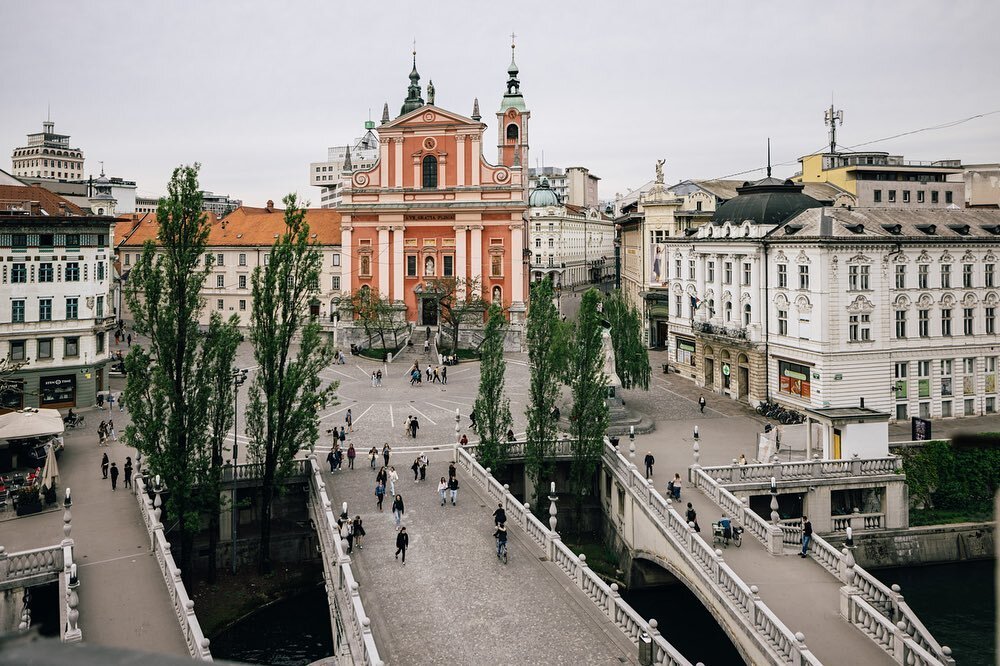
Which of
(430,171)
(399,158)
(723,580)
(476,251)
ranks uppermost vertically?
(399,158)

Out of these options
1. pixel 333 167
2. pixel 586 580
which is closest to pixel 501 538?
pixel 586 580

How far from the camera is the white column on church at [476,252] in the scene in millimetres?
65750

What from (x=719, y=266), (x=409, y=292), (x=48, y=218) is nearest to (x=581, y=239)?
(x=409, y=292)

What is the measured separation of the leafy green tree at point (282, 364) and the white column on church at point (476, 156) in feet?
130

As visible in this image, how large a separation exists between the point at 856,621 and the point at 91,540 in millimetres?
20795

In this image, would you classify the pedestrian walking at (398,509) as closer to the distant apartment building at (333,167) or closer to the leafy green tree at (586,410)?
the leafy green tree at (586,410)

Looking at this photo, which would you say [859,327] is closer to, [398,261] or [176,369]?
[176,369]

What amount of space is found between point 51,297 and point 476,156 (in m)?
33.7

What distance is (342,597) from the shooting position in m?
19.9

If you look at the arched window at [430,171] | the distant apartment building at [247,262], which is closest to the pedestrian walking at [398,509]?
the arched window at [430,171]

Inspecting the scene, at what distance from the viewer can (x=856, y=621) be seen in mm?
20234

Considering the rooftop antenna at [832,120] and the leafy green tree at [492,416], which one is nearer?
the leafy green tree at [492,416]

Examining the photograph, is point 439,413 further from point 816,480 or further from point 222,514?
point 816,480

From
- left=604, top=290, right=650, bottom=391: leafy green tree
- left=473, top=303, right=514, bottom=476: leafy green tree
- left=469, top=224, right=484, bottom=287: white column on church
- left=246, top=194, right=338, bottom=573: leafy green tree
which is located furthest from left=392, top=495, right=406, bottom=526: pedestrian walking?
left=469, top=224, right=484, bottom=287: white column on church
